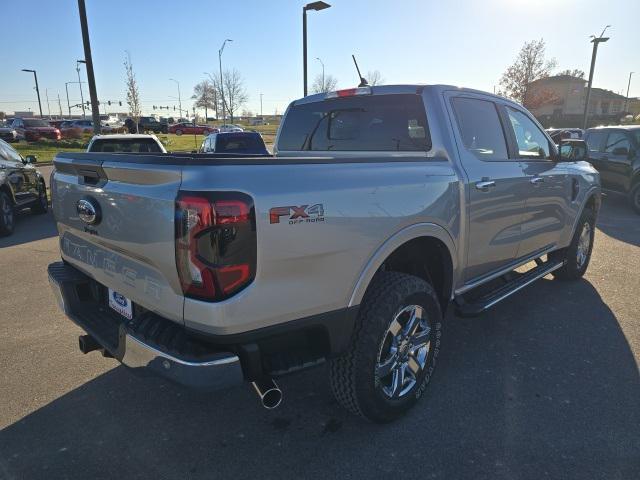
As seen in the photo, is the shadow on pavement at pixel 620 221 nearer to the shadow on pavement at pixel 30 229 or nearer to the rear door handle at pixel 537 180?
the rear door handle at pixel 537 180

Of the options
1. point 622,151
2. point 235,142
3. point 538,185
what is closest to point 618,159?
point 622,151

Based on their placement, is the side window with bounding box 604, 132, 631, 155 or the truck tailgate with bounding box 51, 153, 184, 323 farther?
the side window with bounding box 604, 132, 631, 155

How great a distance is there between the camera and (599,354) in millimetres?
3600

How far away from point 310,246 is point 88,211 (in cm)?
125

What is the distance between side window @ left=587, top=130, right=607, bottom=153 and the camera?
35.7ft

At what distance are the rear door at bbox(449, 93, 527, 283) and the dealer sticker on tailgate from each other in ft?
7.16

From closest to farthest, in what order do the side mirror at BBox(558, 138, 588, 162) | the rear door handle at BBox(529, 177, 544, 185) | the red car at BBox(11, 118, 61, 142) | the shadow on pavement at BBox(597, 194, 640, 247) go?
the rear door handle at BBox(529, 177, 544, 185) < the side mirror at BBox(558, 138, 588, 162) < the shadow on pavement at BBox(597, 194, 640, 247) < the red car at BBox(11, 118, 61, 142)

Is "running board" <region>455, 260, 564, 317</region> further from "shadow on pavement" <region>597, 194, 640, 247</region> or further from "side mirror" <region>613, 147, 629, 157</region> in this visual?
"side mirror" <region>613, 147, 629, 157</region>

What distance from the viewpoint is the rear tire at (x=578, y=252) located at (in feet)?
16.6

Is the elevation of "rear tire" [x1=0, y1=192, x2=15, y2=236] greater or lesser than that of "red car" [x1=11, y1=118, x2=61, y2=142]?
lesser

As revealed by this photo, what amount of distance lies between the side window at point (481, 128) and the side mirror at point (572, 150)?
125cm

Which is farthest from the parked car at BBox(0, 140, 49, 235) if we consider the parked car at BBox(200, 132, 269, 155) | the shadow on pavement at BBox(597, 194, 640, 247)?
the shadow on pavement at BBox(597, 194, 640, 247)

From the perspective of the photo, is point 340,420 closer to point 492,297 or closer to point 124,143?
point 492,297

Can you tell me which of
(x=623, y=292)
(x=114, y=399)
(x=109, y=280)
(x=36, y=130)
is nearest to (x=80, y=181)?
(x=109, y=280)
